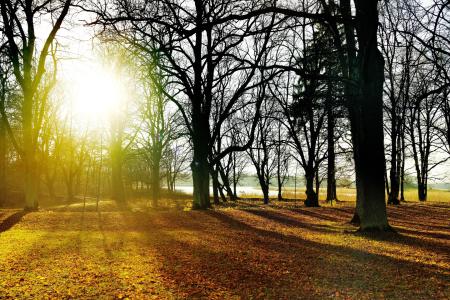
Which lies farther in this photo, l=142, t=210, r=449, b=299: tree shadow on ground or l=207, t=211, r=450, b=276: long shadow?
l=207, t=211, r=450, b=276: long shadow

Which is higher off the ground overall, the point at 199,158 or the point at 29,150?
the point at 29,150

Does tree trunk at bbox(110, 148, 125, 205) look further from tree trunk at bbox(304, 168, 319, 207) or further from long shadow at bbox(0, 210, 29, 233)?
tree trunk at bbox(304, 168, 319, 207)

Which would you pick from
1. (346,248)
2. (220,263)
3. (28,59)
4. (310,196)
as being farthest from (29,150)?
(310,196)

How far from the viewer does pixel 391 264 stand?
5.77m

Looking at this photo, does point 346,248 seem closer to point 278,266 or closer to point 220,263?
point 278,266

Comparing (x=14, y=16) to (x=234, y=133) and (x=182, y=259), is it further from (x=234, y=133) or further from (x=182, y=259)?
(x=234, y=133)

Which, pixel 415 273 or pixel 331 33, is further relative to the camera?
pixel 331 33

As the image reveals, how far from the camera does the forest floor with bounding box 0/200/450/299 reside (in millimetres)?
4484

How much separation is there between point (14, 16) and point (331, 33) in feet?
42.6

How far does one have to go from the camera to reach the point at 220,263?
5926 millimetres

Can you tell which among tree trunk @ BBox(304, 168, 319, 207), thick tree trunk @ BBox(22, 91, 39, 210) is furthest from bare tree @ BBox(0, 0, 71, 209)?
tree trunk @ BBox(304, 168, 319, 207)

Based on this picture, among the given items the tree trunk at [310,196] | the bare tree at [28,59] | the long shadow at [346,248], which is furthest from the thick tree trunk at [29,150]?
the tree trunk at [310,196]

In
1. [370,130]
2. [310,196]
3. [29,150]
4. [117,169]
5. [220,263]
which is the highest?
[370,130]

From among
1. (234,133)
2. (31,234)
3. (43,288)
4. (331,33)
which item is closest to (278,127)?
(234,133)
